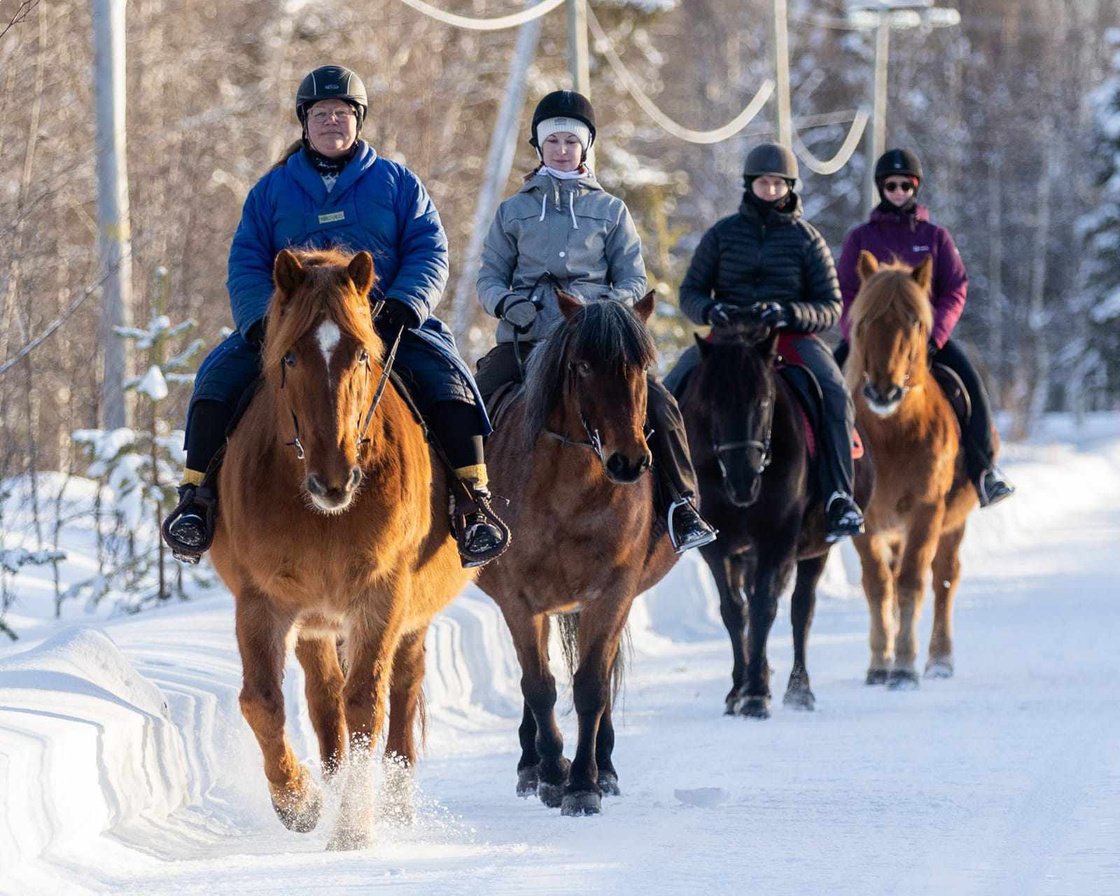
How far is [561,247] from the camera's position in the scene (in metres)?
8.85

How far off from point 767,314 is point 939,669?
2.85 m

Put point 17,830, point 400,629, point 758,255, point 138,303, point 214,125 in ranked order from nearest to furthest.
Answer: point 17,830, point 400,629, point 758,255, point 138,303, point 214,125

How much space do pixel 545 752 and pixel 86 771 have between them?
217cm

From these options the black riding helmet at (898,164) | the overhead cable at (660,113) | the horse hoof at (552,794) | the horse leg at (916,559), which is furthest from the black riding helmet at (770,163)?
the overhead cable at (660,113)

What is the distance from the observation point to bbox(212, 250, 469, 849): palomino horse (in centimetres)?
620

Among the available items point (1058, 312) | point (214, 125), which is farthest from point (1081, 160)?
point (214, 125)

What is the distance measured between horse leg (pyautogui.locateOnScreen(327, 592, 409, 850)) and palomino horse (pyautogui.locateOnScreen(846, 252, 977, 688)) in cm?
533

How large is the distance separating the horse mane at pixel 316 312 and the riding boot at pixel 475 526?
1.00 meters

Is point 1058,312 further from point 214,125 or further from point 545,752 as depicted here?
point 545,752

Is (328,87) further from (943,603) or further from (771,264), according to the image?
(943,603)

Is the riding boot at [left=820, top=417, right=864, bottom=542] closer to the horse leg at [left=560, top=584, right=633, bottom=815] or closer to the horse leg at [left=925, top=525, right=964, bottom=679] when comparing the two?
the horse leg at [left=925, top=525, right=964, bottom=679]

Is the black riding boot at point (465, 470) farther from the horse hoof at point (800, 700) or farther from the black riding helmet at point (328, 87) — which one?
the horse hoof at point (800, 700)

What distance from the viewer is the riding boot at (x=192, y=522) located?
272 inches

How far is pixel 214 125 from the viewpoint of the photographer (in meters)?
27.0
